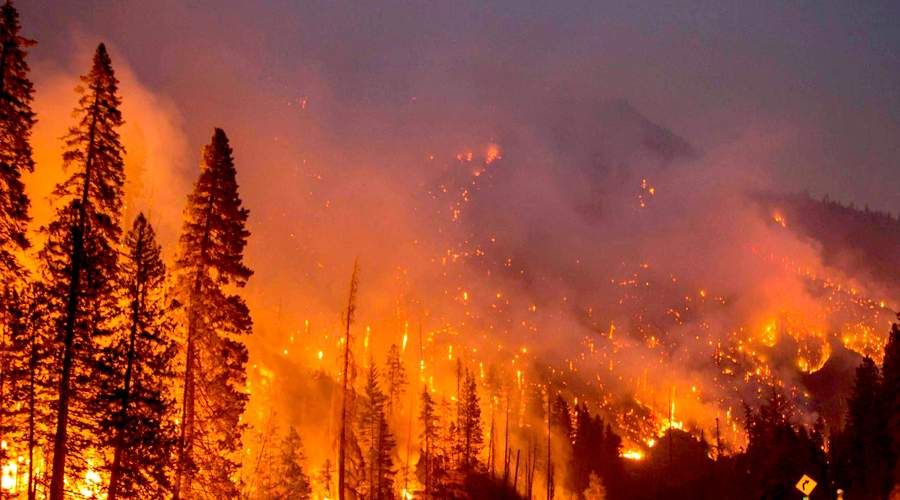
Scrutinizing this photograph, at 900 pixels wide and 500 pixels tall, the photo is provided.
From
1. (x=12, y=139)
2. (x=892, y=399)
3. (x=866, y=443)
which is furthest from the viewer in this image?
(x=866, y=443)

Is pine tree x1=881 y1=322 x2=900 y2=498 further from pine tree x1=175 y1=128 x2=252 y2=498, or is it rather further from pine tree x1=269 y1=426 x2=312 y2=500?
pine tree x1=269 y1=426 x2=312 y2=500

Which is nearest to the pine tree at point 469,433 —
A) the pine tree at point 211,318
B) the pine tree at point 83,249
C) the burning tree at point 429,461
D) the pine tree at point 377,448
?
the burning tree at point 429,461

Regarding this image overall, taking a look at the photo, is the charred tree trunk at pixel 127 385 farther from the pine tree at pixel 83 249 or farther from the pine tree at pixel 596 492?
the pine tree at pixel 596 492

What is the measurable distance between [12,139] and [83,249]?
3834 millimetres

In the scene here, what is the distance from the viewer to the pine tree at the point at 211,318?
22922mm

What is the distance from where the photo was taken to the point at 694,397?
643 feet

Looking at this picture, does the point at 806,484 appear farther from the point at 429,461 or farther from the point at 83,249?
the point at 429,461

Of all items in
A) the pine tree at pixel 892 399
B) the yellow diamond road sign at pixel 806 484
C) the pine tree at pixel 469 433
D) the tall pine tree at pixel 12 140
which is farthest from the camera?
the pine tree at pixel 469 433

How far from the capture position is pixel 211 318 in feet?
76.6

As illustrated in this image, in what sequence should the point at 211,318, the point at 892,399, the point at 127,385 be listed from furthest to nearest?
the point at 892,399 → the point at 211,318 → the point at 127,385

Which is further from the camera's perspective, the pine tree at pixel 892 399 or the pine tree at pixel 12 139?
the pine tree at pixel 892 399

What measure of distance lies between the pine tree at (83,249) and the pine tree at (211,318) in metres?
3.33

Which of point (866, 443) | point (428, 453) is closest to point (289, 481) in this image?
point (428, 453)

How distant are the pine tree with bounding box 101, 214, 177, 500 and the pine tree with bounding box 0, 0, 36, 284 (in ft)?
11.6
